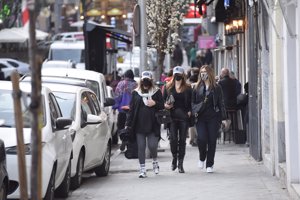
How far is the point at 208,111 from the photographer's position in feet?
49.2

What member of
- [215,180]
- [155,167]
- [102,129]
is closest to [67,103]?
[102,129]

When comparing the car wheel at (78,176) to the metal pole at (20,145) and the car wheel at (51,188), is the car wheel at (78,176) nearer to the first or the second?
the car wheel at (51,188)

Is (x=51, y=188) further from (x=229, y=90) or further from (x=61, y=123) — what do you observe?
(x=229, y=90)

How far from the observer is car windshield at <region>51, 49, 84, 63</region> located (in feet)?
134

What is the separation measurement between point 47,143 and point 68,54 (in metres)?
30.2

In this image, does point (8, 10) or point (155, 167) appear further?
point (8, 10)

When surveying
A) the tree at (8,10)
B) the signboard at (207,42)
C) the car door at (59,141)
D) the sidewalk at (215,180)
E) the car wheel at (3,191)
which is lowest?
the sidewalk at (215,180)

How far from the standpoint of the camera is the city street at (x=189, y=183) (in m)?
12.5

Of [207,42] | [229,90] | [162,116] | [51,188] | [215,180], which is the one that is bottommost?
[215,180]

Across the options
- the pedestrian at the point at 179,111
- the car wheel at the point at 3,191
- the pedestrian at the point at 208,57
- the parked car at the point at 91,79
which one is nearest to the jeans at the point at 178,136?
the pedestrian at the point at 179,111

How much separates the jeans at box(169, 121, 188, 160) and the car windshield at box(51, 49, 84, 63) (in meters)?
25.8

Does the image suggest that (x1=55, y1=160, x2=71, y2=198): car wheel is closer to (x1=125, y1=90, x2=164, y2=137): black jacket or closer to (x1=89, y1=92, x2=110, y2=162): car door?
(x1=125, y1=90, x2=164, y2=137): black jacket

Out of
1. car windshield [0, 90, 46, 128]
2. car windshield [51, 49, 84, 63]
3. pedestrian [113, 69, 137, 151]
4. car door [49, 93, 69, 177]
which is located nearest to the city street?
car door [49, 93, 69, 177]

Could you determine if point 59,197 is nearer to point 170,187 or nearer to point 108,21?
point 170,187
